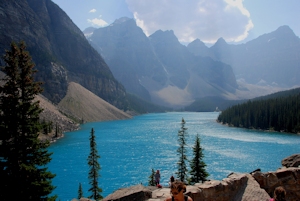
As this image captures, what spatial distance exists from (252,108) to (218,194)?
15343 cm

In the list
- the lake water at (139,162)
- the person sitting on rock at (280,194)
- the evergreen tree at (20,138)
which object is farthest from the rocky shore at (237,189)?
the lake water at (139,162)

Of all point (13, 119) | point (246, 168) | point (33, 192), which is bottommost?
point (246, 168)

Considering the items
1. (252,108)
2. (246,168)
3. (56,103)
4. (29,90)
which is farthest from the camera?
(56,103)

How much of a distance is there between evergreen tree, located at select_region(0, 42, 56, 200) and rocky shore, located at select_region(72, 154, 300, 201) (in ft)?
20.3

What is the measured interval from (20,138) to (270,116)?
14186cm

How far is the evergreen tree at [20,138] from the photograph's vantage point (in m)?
14.8

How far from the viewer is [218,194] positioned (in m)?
12.6

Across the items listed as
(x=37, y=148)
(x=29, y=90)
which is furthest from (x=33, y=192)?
(x=29, y=90)

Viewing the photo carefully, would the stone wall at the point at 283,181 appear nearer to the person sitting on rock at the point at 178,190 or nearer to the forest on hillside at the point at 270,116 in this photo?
the person sitting on rock at the point at 178,190

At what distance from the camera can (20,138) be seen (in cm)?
1577

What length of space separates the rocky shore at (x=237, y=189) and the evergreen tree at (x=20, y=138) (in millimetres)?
6175

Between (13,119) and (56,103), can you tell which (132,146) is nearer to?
(13,119)

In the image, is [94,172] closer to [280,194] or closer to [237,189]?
[237,189]

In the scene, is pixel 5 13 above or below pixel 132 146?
above
